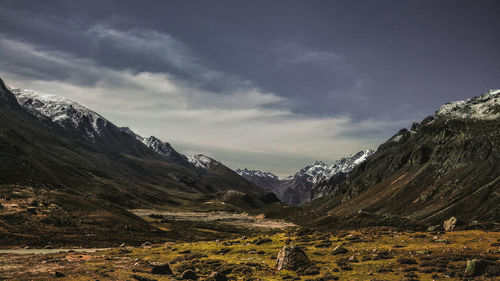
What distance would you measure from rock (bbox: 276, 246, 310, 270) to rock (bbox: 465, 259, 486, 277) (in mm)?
15765

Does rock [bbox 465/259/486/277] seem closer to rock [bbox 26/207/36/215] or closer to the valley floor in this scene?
the valley floor

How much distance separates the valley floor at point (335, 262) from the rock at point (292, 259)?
37.7 inches

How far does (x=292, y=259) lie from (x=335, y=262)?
5.31 m

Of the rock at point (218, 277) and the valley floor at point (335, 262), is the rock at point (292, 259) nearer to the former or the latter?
the valley floor at point (335, 262)

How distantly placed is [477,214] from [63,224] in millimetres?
177986

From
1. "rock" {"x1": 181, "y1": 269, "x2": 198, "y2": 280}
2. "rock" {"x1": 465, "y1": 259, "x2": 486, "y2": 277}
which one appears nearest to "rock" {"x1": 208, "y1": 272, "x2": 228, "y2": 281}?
"rock" {"x1": 181, "y1": 269, "x2": 198, "y2": 280}

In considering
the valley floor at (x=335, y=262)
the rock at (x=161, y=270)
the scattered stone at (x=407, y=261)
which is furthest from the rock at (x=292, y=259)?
the rock at (x=161, y=270)

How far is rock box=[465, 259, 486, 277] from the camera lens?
89.3 feet

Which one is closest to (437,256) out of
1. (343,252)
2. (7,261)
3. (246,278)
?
(343,252)

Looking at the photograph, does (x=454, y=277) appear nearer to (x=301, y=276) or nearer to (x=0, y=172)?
(x=301, y=276)

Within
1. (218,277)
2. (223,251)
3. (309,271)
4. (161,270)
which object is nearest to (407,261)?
(309,271)

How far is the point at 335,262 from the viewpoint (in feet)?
126

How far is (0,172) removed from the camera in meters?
132

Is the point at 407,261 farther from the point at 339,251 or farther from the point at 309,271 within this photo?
the point at 309,271
